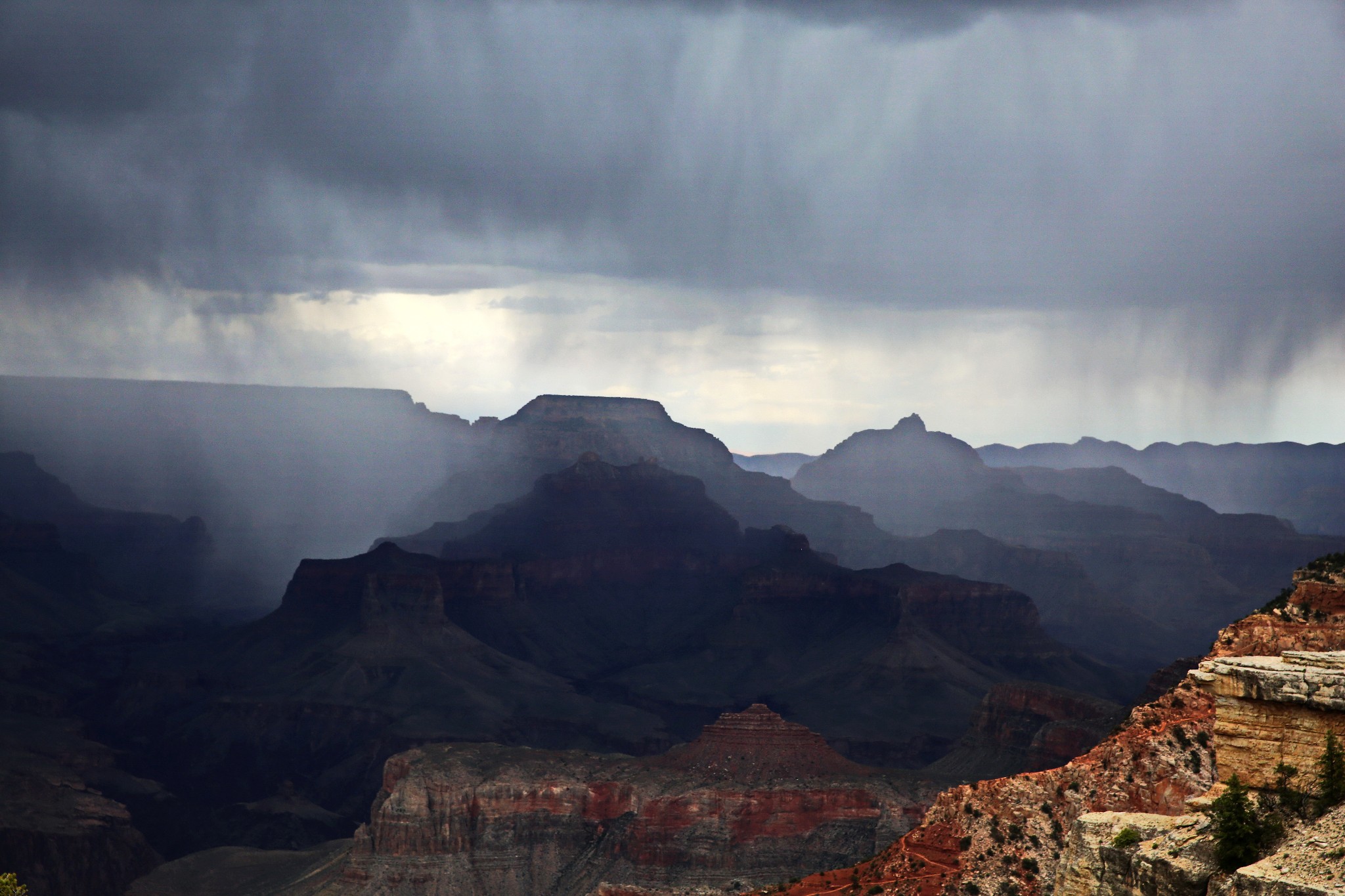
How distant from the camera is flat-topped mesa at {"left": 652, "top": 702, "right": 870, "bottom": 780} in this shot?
133 meters

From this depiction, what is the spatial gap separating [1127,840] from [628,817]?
100144 mm

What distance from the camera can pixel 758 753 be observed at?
135m

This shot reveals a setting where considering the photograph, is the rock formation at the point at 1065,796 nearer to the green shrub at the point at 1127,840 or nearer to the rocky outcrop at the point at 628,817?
the green shrub at the point at 1127,840

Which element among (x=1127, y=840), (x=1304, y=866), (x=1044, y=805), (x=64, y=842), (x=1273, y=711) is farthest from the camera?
(x=64, y=842)

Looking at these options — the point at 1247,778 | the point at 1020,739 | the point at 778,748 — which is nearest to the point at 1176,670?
the point at 1020,739

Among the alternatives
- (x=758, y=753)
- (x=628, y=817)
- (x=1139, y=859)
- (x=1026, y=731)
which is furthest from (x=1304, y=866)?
(x=1026, y=731)

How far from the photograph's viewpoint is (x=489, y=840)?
136875 millimetres

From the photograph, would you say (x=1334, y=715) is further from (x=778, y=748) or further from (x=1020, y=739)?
(x=1020, y=739)

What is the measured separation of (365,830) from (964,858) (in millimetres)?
100431

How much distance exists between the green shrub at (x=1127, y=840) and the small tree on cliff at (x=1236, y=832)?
2.43 meters

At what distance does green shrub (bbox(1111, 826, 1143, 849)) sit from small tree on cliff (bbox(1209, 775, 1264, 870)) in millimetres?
2433

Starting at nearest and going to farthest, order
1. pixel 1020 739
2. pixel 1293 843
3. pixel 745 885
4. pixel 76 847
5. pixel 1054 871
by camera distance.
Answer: pixel 1293 843 → pixel 1054 871 → pixel 745 885 → pixel 1020 739 → pixel 76 847

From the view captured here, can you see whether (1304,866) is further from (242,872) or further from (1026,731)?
(242,872)

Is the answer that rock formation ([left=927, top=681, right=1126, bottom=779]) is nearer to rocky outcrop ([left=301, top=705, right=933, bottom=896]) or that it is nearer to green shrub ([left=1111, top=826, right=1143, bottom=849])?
rocky outcrop ([left=301, top=705, right=933, bottom=896])
